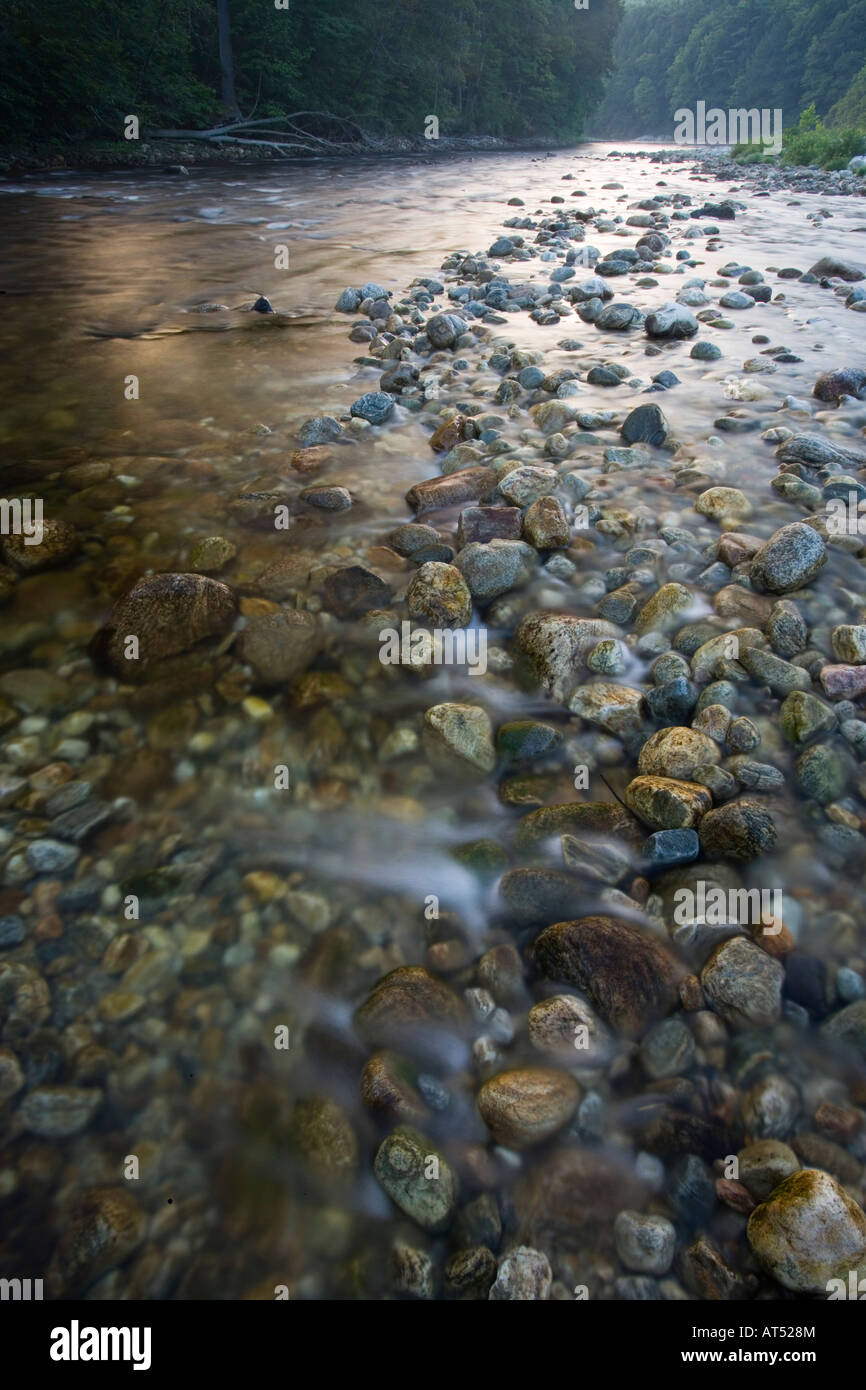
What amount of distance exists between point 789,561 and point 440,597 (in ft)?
4.98

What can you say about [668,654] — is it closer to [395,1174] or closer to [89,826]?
[395,1174]

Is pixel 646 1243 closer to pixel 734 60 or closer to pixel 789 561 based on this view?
pixel 789 561

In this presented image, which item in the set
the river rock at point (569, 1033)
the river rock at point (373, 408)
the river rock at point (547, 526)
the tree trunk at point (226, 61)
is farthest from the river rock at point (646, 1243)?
the tree trunk at point (226, 61)

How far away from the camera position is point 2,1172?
1.57 meters

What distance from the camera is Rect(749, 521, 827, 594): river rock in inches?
121

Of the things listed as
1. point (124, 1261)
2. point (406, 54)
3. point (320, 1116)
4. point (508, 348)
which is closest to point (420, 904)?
point (320, 1116)

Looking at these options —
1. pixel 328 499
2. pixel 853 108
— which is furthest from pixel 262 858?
pixel 853 108

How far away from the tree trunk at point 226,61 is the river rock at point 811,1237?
110 feet

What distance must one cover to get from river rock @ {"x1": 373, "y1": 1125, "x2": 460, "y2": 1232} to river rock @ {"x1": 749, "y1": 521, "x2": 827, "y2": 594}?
2585mm

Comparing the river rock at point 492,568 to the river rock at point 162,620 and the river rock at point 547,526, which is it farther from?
the river rock at point 162,620

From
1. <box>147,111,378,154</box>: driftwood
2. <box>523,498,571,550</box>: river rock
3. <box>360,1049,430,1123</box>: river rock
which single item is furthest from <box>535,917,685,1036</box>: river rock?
<box>147,111,378,154</box>: driftwood

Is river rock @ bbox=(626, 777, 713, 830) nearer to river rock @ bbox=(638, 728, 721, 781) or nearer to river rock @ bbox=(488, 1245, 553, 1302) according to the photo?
river rock @ bbox=(638, 728, 721, 781)

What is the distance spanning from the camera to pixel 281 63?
27.1m

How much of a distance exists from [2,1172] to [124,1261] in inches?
13.6
